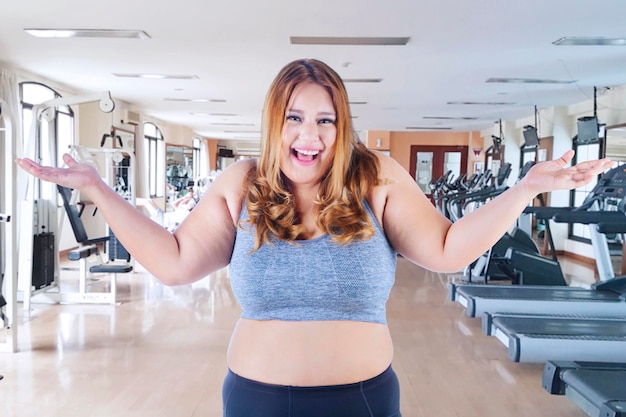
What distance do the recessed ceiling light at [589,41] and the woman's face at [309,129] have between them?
421 cm

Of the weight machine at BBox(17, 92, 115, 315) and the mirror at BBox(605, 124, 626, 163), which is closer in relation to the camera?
the weight machine at BBox(17, 92, 115, 315)

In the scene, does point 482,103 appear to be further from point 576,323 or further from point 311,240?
point 311,240

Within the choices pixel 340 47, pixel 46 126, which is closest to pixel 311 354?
pixel 340 47

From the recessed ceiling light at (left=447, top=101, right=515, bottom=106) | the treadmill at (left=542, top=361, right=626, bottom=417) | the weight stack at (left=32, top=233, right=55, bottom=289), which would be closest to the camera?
the treadmill at (left=542, top=361, right=626, bottom=417)

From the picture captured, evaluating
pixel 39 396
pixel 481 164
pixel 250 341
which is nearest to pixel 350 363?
pixel 250 341

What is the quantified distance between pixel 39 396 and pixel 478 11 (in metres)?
3.72

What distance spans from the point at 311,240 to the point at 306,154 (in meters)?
0.15

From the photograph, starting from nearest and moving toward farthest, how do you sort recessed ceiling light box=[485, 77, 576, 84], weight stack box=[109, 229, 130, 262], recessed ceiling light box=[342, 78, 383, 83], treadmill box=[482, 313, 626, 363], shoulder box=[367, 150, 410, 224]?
shoulder box=[367, 150, 410, 224]
treadmill box=[482, 313, 626, 363]
weight stack box=[109, 229, 130, 262]
recessed ceiling light box=[485, 77, 576, 84]
recessed ceiling light box=[342, 78, 383, 83]

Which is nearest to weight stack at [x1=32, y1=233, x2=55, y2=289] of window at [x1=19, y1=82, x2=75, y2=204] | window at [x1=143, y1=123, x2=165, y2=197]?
window at [x1=19, y1=82, x2=75, y2=204]

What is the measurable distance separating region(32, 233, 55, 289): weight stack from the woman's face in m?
4.24

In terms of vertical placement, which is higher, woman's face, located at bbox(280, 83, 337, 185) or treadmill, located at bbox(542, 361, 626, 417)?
woman's face, located at bbox(280, 83, 337, 185)

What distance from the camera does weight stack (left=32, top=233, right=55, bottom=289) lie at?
4473 millimetres

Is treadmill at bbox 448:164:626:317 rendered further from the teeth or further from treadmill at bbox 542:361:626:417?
the teeth

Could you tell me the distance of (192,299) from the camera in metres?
4.85
